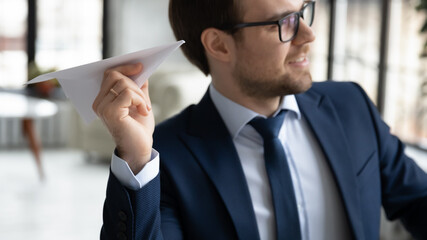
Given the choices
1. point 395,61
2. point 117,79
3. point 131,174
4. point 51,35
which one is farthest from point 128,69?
point 51,35

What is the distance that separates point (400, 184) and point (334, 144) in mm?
187

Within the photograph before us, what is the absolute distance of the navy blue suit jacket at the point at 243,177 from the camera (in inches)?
50.4

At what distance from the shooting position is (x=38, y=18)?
7211 mm

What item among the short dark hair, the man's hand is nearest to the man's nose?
the short dark hair

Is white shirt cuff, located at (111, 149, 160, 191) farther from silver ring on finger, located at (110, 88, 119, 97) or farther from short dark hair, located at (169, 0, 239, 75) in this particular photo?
short dark hair, located at (169, 0, 239, 75)

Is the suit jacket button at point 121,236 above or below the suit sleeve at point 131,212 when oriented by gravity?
below

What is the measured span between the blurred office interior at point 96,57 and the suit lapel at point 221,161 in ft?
4.49

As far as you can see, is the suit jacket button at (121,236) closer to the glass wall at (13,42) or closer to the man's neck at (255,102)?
the man's neck at (255,102)

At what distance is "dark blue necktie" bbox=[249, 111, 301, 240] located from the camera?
51.2 inches

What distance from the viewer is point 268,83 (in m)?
1.34

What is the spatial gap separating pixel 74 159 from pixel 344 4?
3.24 metres

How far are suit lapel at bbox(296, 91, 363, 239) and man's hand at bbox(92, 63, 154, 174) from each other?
44 cm

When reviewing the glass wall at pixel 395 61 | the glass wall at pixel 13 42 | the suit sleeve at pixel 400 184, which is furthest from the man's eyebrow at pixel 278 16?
the glass wall at pixel 13 42

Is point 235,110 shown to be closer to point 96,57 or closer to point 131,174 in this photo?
point 131,174
